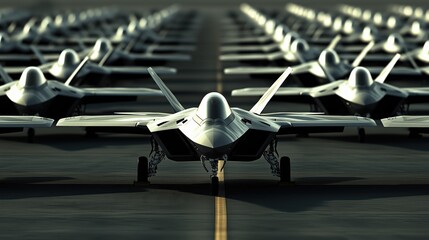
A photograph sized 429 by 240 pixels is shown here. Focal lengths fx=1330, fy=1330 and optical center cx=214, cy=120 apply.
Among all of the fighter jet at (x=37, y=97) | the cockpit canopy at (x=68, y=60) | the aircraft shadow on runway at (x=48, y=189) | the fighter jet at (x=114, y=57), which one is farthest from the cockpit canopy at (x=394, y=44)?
the aircraft shadow on runway at (x=48, y=189)

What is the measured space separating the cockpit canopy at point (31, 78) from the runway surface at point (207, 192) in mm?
1724

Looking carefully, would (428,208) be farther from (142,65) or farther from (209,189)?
(142,65)

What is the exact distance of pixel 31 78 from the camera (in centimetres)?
4150

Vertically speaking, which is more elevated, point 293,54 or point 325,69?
point 293,54

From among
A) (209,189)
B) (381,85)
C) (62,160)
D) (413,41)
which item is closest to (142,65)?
(413,41)

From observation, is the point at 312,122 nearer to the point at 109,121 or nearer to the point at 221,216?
the point at 109,121

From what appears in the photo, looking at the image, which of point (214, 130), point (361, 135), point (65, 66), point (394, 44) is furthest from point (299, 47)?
point (214, 130)

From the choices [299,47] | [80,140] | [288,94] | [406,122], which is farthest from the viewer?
[299,47]

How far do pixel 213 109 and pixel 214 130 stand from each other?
0.76 m

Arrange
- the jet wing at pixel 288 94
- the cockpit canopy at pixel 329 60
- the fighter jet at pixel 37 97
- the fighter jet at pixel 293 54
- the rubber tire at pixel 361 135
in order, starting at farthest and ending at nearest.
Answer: the fighter jet at pixel 293 54, the cockpit canopy at pixel 329 60, the jet wing at pixel 288 94, the fighter jet at pixel 37 97, the rubber tire at pixel 361 135

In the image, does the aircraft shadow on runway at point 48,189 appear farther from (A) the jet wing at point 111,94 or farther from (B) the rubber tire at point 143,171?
(A) the jet wing at point 111,94

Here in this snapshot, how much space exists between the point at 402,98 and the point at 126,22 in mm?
95497

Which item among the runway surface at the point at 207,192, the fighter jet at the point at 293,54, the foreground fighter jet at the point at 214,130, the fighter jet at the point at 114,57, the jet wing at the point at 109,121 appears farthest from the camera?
the fighter jet at the point at 293,54

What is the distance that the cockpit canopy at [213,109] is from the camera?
28.8 m
